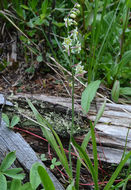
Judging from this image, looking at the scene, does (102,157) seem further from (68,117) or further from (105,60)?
(105,60)

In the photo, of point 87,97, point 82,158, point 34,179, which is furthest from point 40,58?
point 34,179

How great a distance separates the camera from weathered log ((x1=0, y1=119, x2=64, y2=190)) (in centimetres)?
140

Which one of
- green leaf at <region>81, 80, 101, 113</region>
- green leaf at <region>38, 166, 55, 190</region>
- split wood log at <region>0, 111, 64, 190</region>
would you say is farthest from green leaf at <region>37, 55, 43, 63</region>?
green leaf at <region>38, 166, 55, 190</region>

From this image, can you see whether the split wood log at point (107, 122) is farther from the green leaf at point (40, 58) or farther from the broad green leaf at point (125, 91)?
the green leaf at point (40, 58)

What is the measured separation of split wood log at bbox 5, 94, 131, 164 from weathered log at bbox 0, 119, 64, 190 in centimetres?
32

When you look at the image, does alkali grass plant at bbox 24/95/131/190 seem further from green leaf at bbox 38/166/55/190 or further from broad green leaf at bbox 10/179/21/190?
broad green leaf at bbox 10/179/21/190

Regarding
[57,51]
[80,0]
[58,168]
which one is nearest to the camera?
[58,168]

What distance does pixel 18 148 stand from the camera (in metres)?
1.45

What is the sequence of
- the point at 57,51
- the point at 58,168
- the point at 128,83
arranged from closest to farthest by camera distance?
the point at 58,168
the point at 128,83
the point at 57,51

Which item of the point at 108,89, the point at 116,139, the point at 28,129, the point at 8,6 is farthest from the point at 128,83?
the point at 8,6

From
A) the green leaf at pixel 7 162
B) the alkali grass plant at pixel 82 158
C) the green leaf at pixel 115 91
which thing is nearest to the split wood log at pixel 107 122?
the green leaf at pixel 115 91

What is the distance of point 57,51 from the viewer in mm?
2371

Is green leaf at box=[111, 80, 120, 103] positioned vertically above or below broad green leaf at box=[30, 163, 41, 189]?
above

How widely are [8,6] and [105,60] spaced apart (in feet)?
3.89
